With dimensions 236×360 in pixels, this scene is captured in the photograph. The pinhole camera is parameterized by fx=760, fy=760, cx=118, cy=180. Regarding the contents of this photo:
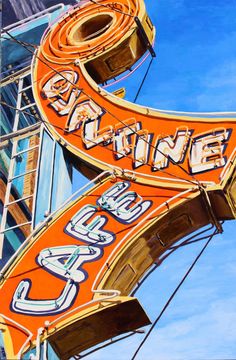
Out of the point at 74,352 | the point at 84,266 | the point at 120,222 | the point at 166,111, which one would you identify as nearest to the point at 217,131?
the point at 166,111

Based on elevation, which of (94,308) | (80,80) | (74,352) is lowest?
(74,352)

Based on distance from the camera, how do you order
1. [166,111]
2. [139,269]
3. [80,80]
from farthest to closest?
[80,80] → [166,111] → [139,269]

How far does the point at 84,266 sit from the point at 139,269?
89 centimetres

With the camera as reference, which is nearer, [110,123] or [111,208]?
[111,208]

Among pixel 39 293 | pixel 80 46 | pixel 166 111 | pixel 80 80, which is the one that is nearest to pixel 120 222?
pixel 39 293

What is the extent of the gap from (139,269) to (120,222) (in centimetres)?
69

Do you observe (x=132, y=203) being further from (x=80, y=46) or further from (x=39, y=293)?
(x=80, y=46)

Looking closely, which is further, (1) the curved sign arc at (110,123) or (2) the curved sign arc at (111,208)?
(1) the curved sign arc at (110,123)

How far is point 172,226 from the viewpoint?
10.1m

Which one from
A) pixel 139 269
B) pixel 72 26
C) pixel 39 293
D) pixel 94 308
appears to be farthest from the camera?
pixel 72 26

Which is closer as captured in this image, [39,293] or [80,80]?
[39,293]

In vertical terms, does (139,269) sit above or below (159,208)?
below

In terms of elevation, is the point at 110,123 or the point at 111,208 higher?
the point at 110,123

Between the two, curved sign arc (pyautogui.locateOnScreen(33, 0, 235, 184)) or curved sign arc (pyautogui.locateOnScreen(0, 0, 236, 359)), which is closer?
curved sign arc (pyautogui.locateOnScreen(0, 0, 236, 359))
